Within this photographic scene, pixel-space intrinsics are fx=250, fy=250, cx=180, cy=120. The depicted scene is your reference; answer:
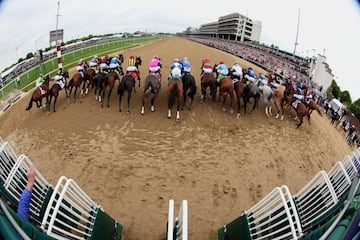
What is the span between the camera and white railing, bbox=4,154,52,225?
7.11 feet

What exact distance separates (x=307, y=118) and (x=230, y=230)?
13.9 ft

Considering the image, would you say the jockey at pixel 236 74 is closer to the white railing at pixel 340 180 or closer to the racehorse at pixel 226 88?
the racehorse at pixel 226 88

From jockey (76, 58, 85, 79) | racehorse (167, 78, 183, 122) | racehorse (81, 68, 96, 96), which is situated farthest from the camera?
racehorse (81, 68, 96, 96)

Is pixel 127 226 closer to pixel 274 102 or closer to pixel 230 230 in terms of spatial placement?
pixel 230 230

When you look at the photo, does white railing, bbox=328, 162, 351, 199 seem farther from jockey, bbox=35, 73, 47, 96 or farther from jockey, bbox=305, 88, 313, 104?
jockey, bbox=35, 73, 47, 96

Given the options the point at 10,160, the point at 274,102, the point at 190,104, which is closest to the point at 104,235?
the point at 10,160

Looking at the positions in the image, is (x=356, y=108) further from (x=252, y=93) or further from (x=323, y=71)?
(x=252, y=93)

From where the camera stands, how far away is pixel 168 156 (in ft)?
14.3

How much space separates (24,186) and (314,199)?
2821 mm

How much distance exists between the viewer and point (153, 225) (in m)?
3.18

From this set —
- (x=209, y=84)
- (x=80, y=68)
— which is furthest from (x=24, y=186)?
(x=80, y=68)

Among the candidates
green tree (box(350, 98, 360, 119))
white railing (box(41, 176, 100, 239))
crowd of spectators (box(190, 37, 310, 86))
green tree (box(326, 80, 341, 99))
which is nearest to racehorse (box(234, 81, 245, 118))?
green tree (box(326, 80, 341, 99))

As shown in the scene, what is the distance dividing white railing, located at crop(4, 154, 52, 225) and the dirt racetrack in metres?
1.00

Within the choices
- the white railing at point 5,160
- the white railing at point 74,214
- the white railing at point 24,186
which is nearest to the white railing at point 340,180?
the white railing at point 74,214
